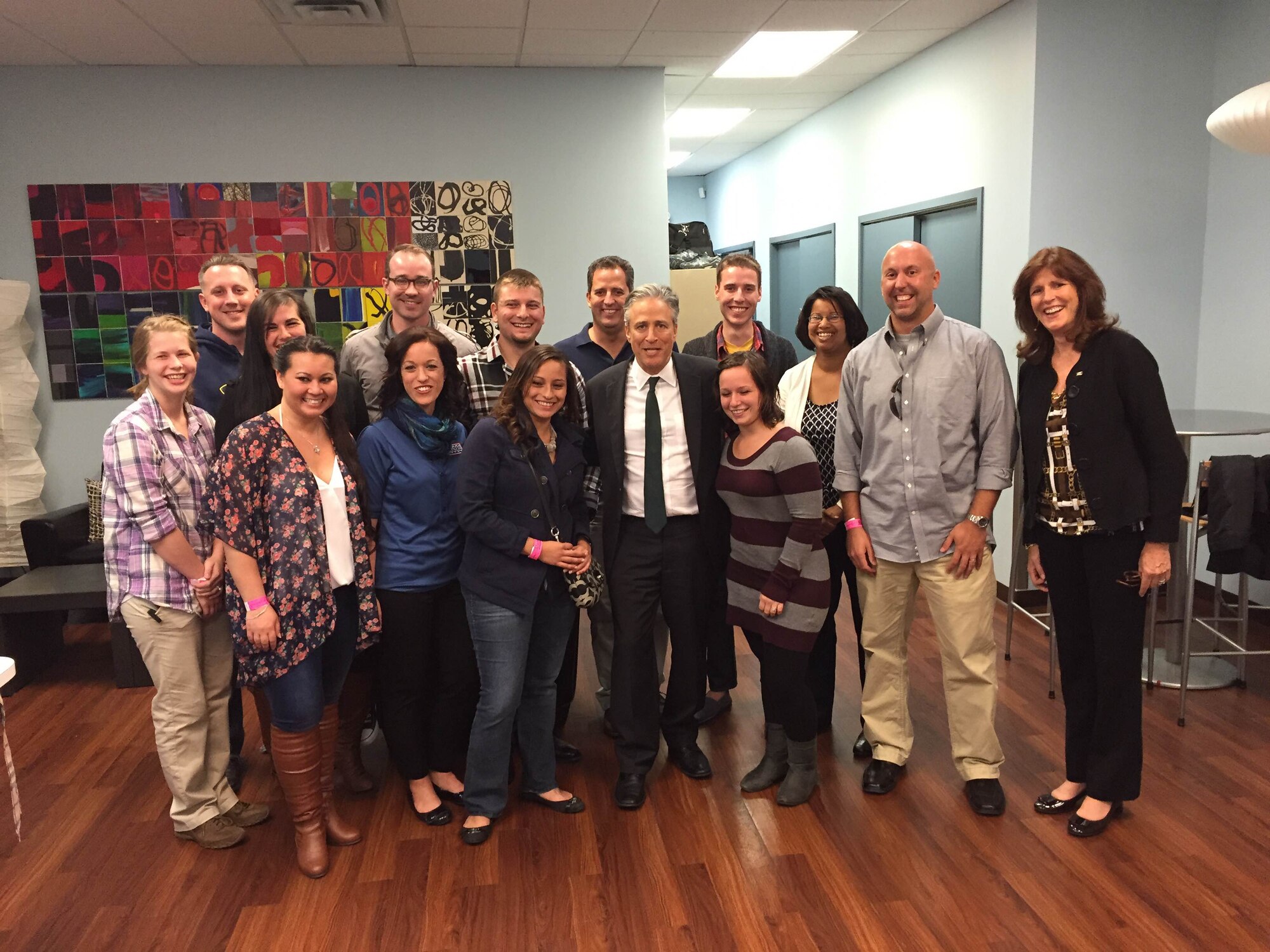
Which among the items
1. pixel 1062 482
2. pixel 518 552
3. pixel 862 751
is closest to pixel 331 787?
pixel 518 552

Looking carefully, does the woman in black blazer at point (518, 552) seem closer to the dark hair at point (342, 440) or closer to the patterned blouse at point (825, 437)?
the dark hair at point (342, 440)

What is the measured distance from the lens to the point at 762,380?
108 inches

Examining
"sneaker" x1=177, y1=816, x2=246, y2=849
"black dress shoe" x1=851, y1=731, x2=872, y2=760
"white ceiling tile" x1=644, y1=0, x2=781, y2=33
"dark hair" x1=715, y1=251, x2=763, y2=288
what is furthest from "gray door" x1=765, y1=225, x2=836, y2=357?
"sneaker" x1=177, y1=816, x2=246, y2=849

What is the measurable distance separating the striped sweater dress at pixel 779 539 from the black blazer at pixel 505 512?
0.54m

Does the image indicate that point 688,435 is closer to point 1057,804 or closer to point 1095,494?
point 1095,494

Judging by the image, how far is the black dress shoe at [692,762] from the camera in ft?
10.3

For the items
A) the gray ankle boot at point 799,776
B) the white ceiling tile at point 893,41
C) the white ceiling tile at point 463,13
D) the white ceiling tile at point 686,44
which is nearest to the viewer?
the gray ankle boot at point 799,776

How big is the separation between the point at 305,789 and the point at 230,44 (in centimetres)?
384

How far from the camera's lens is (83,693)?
13.6 ft

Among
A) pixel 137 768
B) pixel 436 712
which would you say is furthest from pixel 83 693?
pixel 436 712

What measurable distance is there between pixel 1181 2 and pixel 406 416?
4.30m

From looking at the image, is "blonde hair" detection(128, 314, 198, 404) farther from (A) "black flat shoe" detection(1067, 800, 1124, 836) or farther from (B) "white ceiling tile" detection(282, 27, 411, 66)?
(A) "black flat shoe" detection(1067, 800, 1124, 836)

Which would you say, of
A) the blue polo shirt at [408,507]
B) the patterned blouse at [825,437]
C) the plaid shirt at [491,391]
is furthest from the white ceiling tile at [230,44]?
the patterned blouse at [825,437]

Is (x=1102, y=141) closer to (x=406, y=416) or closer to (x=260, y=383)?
(x=406, y=416)
